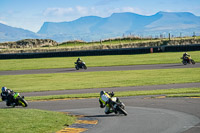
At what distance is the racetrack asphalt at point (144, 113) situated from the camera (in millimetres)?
12578

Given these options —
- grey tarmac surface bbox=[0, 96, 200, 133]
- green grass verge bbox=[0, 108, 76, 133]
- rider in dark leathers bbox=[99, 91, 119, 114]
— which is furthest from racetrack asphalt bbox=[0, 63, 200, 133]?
green grass verge bbox=[0, 108, 76, 133]

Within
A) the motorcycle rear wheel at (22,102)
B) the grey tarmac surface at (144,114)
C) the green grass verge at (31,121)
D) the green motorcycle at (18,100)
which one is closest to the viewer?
the grey tarmac surface at (144,114)

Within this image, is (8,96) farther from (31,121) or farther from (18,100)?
(31,121)

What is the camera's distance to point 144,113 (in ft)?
51.8

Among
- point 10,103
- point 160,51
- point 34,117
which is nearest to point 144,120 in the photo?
point 34,117

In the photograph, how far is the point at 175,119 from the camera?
45.9 feet

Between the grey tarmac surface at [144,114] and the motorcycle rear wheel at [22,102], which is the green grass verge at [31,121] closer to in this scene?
the grey tarmac surface at [144,114]

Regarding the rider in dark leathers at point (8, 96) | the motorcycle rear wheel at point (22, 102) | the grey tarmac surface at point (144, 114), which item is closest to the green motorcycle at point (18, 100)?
the motorcycle rear wheel at point (22, 102)

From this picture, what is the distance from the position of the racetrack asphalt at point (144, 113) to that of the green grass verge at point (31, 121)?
1329 mm

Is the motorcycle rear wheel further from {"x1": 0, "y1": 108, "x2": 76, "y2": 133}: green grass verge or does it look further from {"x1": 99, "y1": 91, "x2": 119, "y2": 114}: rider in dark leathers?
{"x1": 99, "y1": 91, "x2": 119, "y2": 114}: rider in dark leathers

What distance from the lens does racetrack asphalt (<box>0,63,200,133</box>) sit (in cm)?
1258

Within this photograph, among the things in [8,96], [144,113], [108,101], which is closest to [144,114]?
[144,113]

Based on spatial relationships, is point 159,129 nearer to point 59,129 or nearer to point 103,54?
point 59,129

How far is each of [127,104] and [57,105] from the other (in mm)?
3738
